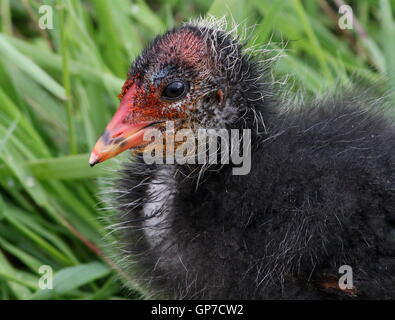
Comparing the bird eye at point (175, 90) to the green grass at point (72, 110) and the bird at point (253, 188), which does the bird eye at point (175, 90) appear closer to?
the bird at point (253, 188)

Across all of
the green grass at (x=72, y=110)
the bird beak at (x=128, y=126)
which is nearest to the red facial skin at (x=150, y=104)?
the bird beak at (x=128, y=126)

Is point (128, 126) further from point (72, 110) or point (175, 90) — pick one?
Result: point (72, 110)

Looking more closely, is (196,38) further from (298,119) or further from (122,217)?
(122,217)

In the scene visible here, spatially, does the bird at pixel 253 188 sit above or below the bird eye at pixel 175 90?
below

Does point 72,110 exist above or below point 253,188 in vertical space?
above

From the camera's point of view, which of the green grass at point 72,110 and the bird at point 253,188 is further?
the green grass at point 72,110

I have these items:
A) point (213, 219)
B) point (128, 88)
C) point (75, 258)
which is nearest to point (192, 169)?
point (213, 219)

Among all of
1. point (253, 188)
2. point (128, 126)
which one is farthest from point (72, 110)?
point (253, 188)
